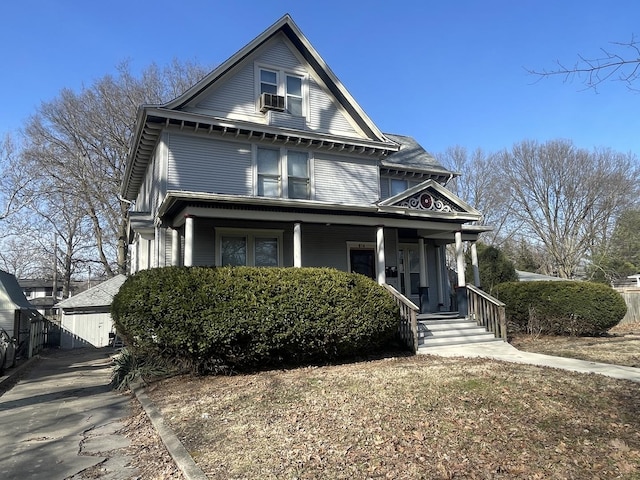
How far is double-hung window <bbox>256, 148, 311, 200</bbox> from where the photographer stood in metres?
14.4

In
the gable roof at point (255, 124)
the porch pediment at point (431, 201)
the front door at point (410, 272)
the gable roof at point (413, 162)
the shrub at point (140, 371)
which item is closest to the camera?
the shrub at point (140, 371)

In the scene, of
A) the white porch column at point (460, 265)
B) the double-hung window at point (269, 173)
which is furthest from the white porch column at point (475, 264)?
the double-hung window at point (269, 173)

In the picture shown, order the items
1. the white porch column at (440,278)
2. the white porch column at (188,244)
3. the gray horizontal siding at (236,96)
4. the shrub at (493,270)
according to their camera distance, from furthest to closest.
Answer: the shrub at (493,270), the white porch column at (440,278), the gray horizontal siding at (236,96), the white porch column at (188,244)

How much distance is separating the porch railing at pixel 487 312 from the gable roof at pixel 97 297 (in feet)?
76.0

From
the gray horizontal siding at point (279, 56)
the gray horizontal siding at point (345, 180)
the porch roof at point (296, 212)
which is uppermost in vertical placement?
the gray horizontal siding at point (279, 56)

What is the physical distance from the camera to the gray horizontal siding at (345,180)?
49.9 feet

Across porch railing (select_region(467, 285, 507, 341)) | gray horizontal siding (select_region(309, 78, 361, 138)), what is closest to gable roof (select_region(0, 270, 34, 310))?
gray horizontal siding (select_region(309, 78, 361, 138))

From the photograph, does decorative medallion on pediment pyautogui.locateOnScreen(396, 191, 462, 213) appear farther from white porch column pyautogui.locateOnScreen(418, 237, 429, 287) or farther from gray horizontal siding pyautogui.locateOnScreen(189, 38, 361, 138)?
gray horizontal siding pyautogui.locateOnScreen(189, 38, 361, 138)

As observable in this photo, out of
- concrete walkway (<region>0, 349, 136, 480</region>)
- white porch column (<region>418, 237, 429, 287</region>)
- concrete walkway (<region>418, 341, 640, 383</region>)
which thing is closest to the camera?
concrete walkway (<region>0, 349, 136, 480</region>)

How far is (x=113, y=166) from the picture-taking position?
3209 centimetres

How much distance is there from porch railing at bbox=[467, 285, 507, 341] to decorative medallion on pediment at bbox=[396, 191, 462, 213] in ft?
8.28

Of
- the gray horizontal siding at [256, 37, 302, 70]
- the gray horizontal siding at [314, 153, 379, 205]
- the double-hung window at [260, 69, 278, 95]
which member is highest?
the gray horizontal siding at [256, 37, 302, 70]

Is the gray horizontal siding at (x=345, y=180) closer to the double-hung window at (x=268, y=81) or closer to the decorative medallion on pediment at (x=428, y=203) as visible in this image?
the decorative medallion on pediment at (x=428, y=203)

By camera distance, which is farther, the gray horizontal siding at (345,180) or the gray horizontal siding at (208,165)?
the gray horizontal siding at (345,180)
